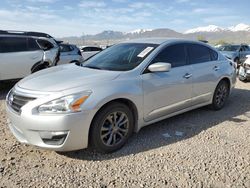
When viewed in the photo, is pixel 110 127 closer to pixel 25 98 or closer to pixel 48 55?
pixel 25 98

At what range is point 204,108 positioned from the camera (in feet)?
19.6

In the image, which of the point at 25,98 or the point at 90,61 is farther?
the point at 90,61

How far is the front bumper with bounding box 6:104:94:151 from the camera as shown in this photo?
327 cm

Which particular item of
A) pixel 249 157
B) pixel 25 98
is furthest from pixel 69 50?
pixel 249 157

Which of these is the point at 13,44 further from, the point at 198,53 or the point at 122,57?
the point at 198,53

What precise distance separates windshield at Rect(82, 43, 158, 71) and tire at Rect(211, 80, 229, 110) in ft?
6.50

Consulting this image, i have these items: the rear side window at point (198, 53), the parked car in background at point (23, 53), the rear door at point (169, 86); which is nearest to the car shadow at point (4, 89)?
the parked car in background at point (23, 53)

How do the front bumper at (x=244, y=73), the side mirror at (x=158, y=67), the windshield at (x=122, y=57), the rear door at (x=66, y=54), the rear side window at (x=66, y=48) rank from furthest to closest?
the rear side window at (x=66, y=48)
the rear door at (x=66, y=54)
the front bumper at (x=244, y=73)
the windshield at (x=122, y=57)
the side mirror at (x=158, y=67)

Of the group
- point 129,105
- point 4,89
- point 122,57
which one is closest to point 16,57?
point 4,89

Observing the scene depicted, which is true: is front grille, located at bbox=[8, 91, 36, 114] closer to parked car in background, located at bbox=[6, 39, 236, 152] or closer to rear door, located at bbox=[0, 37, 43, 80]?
parked car in background, located at bbox=[6, 39, 236, 152]

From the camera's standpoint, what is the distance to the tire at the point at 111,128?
11.7 feet

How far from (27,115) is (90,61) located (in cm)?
178

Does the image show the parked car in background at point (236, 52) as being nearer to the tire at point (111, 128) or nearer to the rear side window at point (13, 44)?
the rear side window at point (13, 44)

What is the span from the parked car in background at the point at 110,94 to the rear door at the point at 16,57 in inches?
142
